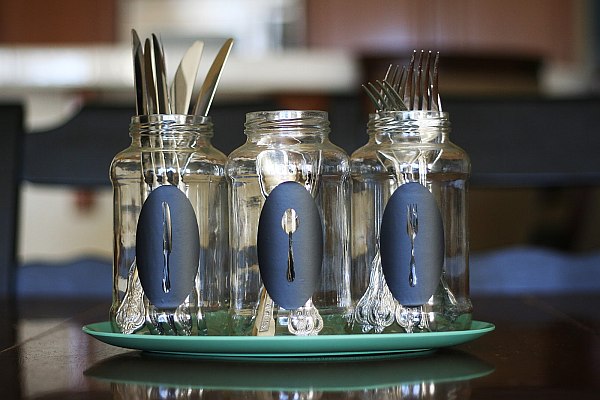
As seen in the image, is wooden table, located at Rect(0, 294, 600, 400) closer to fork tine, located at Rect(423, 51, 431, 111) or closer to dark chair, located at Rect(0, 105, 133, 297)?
fork tine, located at Rect(423, 51, 431, 111)

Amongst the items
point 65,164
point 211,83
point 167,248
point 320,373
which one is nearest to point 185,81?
point 211,83

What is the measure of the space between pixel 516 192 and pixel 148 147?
2.40m

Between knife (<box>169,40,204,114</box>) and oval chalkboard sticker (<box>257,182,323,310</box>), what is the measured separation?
0.11m

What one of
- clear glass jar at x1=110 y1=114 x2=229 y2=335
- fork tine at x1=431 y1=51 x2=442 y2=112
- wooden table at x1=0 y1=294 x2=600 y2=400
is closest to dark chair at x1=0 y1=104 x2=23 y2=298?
wooden table at x1=0 y1=294 x2=600 y2=400

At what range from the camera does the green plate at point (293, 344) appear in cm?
50

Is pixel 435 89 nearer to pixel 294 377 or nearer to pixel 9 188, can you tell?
pixel 294 377

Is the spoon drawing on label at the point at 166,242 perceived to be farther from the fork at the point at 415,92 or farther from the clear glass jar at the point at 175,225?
the fork at the point at 415,92

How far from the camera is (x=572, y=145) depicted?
47.1 inches

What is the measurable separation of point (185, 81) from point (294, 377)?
8.9 inches

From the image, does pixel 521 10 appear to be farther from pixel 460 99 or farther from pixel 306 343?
pixel 306 343

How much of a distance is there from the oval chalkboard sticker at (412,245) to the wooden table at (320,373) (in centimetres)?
4

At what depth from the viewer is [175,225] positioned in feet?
1.74

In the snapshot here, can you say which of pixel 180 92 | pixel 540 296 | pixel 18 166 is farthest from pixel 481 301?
pixel 18 166

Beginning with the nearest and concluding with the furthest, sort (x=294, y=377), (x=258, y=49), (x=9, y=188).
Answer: (x=294, y=377) < (x=9, y=188) < (x=258, y=49)
